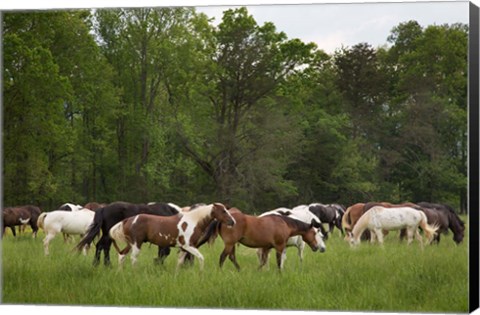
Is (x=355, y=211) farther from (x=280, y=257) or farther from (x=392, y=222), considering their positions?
(x=280, y=257)

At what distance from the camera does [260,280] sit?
576 inches

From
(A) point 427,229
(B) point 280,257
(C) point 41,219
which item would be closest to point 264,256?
(B) point 280,257

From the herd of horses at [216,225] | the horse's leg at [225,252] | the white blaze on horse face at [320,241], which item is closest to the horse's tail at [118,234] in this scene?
the herd of horses at [216,225]

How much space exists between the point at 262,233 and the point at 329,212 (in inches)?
39.2

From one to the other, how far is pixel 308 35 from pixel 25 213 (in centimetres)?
480

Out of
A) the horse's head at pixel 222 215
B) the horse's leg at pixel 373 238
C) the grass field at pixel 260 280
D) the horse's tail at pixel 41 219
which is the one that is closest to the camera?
the grass field at pixel 260 280

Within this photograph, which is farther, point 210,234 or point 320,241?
point 320,241

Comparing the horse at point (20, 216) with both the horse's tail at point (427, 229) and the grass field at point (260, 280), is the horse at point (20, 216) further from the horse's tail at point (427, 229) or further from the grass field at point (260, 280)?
the horse's tail at point (427, 229)

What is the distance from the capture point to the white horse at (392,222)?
15.2 meters

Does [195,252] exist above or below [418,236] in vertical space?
below

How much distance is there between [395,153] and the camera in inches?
575

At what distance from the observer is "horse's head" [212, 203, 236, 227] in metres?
15.1

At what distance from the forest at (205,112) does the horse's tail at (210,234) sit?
41cm

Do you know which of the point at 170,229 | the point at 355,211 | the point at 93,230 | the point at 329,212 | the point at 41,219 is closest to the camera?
the point at 170,229
